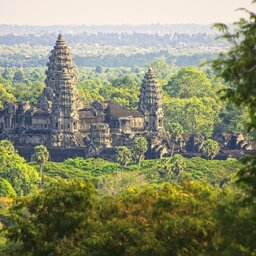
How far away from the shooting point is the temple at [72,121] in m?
122

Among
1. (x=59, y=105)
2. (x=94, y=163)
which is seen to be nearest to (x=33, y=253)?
(x=94, y=163)

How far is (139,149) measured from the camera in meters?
117

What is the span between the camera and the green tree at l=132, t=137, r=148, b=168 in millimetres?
116312

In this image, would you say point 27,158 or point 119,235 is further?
point 27,158

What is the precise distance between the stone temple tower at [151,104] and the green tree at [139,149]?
11.8 meters

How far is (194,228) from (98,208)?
207 inches

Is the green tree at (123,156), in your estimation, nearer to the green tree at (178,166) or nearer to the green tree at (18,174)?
the green tree at (178,166)

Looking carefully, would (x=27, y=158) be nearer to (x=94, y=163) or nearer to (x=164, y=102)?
(x=94, y=163)

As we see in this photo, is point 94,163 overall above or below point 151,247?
below

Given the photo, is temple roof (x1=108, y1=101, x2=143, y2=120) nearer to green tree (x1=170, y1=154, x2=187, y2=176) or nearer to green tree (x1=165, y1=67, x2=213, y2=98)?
green tree (x1=170, y1=154, x2=187, y2=176)

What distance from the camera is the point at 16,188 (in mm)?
96188

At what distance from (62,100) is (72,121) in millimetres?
2271

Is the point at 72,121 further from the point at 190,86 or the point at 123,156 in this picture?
the point at 190,86

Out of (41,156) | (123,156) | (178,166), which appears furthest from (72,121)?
(178,166)
